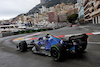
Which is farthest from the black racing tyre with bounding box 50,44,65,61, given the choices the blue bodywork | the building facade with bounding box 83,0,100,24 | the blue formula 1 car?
the building facade with bounding box 83,0,100,24

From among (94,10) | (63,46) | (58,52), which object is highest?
(94,10)

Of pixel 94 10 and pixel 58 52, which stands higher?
pixel 94 10

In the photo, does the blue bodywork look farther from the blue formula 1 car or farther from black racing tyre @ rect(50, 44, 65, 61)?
black racing tyre @ rect(50, 44, 65, 61)

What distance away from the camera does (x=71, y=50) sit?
13.5 ft

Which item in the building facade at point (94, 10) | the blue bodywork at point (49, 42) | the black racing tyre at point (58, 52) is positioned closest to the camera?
the black racing tyre at point (58, 52)

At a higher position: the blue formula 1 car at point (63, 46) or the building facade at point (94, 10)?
the building facade at point (94, 10)

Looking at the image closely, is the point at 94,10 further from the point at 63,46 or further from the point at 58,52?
the point at 58,52

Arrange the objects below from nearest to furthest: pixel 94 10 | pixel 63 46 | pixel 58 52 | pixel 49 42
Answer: pixel 58 52 < pixel 63 46 < pixel 49 42 < pixel 94 10

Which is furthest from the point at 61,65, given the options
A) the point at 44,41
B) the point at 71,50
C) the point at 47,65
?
the point at 44,41

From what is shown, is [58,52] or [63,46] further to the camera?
[63,46]

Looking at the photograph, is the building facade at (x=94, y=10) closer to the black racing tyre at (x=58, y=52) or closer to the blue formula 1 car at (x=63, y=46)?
the blue formula 1 car at (x=63, y=46)

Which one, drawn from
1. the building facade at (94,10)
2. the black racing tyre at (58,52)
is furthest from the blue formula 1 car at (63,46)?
the building facade at (94,10)

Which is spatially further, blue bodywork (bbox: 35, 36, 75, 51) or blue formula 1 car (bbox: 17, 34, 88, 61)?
blue bodywork (bbox: 35, 36, 75, 51)

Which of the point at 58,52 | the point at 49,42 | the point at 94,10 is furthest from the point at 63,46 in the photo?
the point at 94,10
